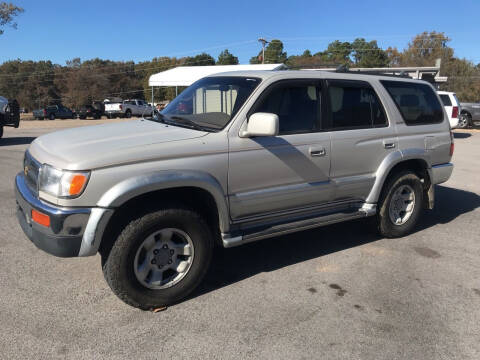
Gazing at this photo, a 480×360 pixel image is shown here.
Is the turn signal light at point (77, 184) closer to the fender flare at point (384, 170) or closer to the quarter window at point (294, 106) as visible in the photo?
the quarter window at point (294, 106)

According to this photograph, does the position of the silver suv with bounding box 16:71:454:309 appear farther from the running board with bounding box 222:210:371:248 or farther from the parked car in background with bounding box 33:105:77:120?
the parked car in background with bounding box 33:105:77:120

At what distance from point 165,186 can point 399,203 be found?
3155 mm

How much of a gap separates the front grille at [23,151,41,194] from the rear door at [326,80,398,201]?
105 inches

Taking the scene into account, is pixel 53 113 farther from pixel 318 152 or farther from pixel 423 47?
pixel 423 47

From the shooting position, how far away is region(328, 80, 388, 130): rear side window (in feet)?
13.6

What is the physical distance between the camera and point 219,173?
3355mm

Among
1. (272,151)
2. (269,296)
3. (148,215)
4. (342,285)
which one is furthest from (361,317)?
(148,215)

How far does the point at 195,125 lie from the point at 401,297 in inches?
93.4

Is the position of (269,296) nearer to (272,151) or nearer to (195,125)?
(272,151)

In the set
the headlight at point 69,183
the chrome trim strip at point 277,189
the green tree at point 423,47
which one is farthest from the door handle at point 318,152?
the green tree at point 423,47

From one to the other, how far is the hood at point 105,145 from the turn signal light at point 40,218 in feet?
1.22

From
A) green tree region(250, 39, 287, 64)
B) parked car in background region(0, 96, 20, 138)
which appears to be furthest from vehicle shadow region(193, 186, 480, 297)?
green tree region(250, 39, 287, 64)

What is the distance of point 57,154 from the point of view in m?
3.04

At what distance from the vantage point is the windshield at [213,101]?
11.9ft
